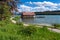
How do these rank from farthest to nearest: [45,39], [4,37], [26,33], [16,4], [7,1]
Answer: [16,4]
[7,1]
[26,33]
[45,39]
[4,37]

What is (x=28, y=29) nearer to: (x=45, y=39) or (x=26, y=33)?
(x=26, y=33)

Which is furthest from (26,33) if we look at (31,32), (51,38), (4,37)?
(4,37)

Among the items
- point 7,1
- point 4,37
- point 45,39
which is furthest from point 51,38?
point 7,1

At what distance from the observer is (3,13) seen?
795 inches

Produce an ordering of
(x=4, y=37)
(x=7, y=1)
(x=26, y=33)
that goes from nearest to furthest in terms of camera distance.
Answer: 1. (x=4, y=37)
2. (x=26, y=33)
3. (x=7, y=1)

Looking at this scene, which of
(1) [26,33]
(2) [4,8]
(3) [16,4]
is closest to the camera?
(1) [26,33]

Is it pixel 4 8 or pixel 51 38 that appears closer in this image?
pixel 51 38

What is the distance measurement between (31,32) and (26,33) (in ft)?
1.13

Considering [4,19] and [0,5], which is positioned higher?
[0,5]

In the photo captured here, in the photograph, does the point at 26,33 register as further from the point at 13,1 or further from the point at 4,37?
the point at 13,1

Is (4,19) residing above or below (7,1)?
below

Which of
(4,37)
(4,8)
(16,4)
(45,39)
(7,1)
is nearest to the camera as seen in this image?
(4,37)

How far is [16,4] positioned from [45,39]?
11983mm

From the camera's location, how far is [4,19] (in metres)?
20.3
